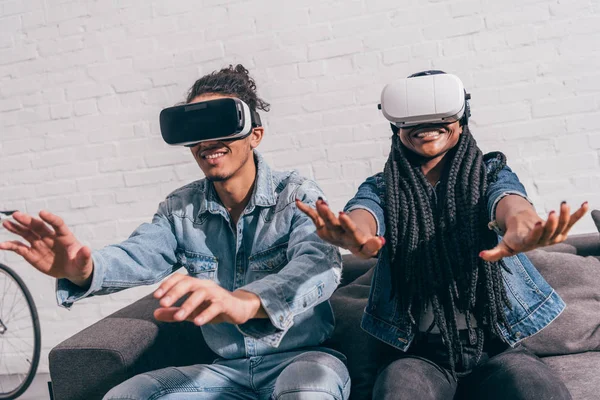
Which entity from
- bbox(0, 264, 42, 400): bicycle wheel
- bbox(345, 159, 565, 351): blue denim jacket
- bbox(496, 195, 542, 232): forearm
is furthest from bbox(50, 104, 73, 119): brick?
bbox(496, 195, 542, 232): forearm

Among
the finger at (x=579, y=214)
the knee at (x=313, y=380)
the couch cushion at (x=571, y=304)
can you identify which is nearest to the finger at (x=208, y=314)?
the knee at (x=313, y=380)

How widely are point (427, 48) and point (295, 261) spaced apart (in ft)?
4.10

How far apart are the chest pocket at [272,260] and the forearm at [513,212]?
523mm

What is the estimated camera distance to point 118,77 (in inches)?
105

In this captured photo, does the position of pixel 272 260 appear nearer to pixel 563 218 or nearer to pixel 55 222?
pixel 55 222

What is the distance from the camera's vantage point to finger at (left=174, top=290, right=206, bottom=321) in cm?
100

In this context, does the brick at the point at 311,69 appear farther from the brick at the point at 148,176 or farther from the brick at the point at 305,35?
the brick at the point at 148,176

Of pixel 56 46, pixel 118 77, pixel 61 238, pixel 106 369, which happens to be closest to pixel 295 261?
pixel 61 238

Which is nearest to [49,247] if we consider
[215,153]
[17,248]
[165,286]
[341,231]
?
[17,248]

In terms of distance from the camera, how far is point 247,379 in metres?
1.53

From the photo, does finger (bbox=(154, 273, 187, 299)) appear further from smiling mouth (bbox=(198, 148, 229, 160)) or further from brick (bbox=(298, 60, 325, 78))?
brick (bbox=(298, 60, 325, 78))

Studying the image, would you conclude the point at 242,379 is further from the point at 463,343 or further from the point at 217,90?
the point at 217,90

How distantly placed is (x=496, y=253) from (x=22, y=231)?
86 cm

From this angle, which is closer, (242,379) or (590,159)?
(242,379)
